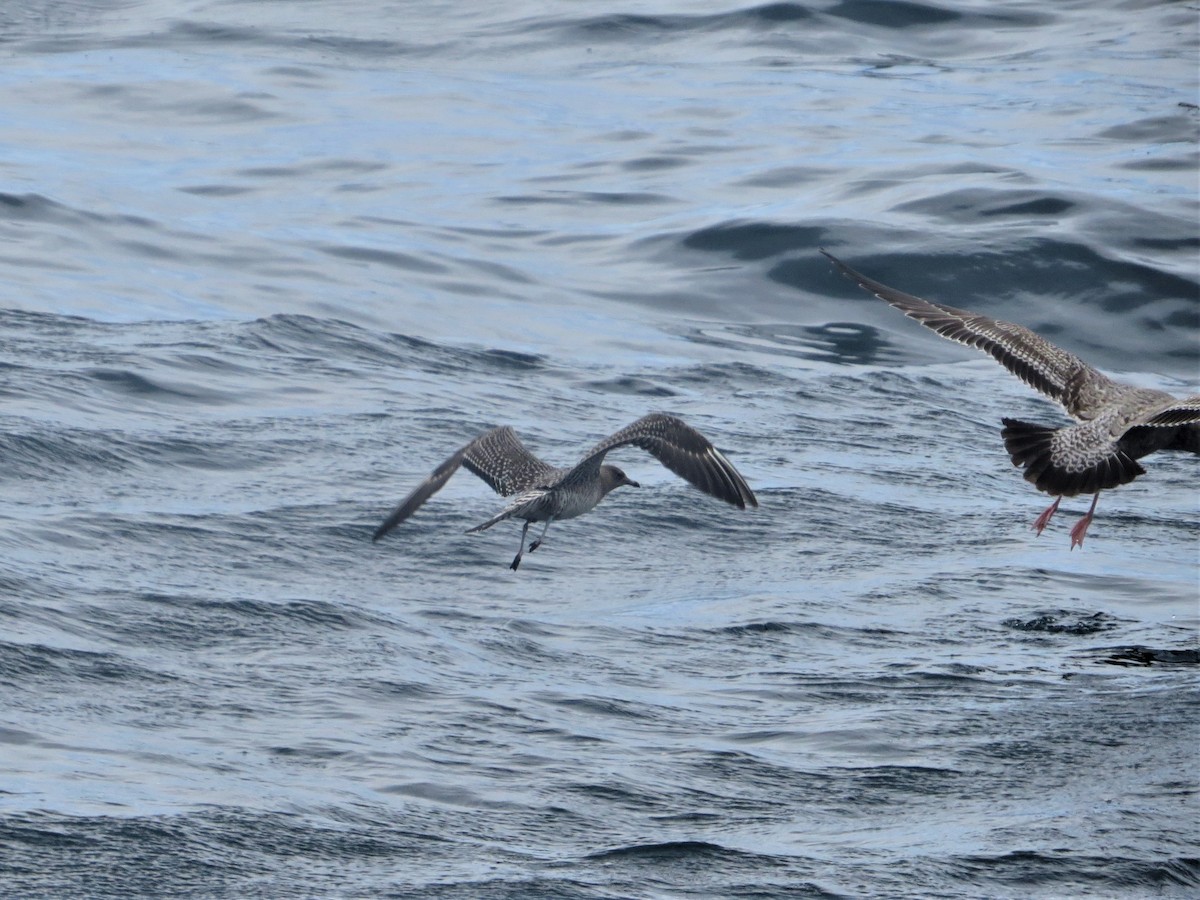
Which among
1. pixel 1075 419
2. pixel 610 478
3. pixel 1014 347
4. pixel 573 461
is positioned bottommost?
pixel 573 461

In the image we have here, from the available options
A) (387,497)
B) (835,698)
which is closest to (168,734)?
(835,698)

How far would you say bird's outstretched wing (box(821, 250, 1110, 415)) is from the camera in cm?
898

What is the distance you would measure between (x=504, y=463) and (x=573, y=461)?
5.89 ft

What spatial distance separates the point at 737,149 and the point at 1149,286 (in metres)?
5.28

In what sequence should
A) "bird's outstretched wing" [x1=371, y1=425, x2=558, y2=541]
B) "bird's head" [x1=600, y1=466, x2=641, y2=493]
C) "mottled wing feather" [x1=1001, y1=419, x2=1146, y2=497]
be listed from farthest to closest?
"bird's head" [x1=600, y1=466, x2=641, y2=493] → "bird's outstretched wing" [x1=371, y1=425, x2=558, y2=541] → "mottled wing feather" [x1=1001, y1=419, x2=1146, y2=497]

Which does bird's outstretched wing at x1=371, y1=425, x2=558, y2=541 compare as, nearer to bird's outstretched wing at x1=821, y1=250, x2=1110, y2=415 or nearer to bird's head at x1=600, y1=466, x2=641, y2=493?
bird's head at x1=600, y1=466, x2=641, y2=493

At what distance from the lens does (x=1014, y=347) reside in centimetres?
936

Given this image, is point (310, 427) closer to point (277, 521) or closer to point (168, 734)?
point (277, 521)

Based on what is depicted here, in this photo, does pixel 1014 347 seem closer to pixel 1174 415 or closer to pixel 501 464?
pixel 1174 415

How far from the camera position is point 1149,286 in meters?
14.6

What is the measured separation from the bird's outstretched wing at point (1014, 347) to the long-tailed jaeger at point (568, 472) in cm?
146

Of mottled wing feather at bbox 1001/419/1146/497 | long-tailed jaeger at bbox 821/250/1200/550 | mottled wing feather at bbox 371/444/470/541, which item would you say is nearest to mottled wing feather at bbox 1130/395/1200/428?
long-tailed jaeger at bbox 821/250/1200/550

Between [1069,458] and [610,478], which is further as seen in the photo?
[610,478]

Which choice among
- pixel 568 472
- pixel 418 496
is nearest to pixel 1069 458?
pixel 568 472
